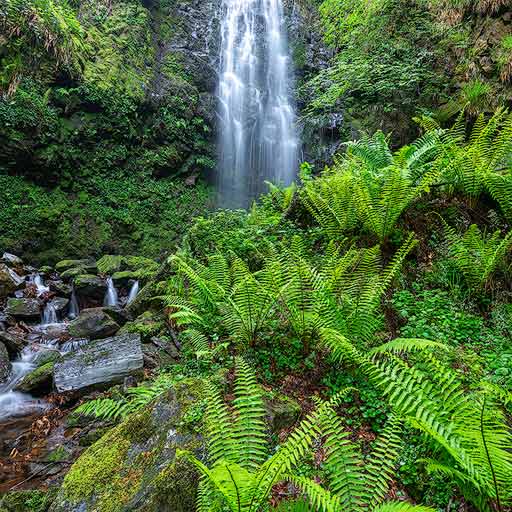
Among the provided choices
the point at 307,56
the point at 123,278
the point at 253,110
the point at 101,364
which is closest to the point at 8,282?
the point at 123,278

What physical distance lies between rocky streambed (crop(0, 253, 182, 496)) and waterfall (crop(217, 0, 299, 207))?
9.14m

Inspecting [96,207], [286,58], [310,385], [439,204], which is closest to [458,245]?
[439,204]

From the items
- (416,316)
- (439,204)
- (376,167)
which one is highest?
(376,167)

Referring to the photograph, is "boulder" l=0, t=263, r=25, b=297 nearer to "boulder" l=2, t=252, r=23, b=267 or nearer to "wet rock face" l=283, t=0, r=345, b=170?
"boulder" l=2, t=252, r=23, b=267

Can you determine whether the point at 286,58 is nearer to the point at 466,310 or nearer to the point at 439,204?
the point at 439,204

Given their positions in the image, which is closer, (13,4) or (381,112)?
A: (381,112)

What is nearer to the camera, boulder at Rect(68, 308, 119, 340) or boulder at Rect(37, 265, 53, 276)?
boulder at Rect(68, 308, 119, 340)

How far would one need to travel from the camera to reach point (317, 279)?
3.29 m

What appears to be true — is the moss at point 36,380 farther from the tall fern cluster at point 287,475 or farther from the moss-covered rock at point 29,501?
the tall fern cluster at point 287,475

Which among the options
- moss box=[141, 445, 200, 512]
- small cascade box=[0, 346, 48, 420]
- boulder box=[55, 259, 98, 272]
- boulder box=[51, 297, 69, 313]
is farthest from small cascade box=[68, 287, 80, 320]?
moss box=[141, 445, 200, 512]

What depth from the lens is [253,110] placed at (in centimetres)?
1689

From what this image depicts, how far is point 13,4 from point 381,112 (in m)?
11.5

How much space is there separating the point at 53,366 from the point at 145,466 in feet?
11.9

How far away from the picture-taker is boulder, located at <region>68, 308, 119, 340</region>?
6.65m
